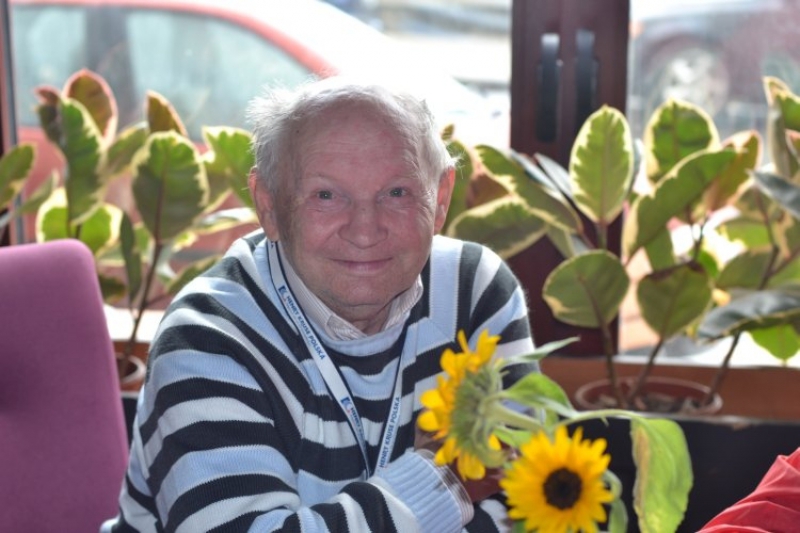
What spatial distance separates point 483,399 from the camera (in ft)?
2.26

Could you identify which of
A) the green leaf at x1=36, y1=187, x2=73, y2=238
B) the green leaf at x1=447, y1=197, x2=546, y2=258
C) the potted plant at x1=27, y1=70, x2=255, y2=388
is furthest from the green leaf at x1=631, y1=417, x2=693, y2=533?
the green leaf at x1=36, y1=187, x2=73, y2=238

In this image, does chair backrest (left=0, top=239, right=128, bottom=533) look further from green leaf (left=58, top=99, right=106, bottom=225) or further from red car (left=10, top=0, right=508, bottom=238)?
red car (left=10, top=0, right=508, bottom=238)

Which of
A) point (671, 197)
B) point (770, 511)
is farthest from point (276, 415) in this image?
point (671, 197)

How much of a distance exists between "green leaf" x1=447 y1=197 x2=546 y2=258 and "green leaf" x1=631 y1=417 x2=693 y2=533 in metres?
1.50

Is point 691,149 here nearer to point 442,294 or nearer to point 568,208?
point 568,208

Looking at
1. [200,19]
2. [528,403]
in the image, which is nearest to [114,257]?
[200,19]

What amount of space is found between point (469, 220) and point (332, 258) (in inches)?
37.8

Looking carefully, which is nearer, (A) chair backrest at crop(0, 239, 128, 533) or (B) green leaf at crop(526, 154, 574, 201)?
(A) chair backrest at crop(0, 239, 128, 533)

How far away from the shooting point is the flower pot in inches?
90.0

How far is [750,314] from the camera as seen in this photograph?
1.99 meters

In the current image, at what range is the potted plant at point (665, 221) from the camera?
2078 millimetres

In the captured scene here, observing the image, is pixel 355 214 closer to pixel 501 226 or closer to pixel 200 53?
pixel 501 226

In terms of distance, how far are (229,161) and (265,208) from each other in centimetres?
101

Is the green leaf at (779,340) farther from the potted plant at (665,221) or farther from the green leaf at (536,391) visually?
the green leaf at (536,391)
